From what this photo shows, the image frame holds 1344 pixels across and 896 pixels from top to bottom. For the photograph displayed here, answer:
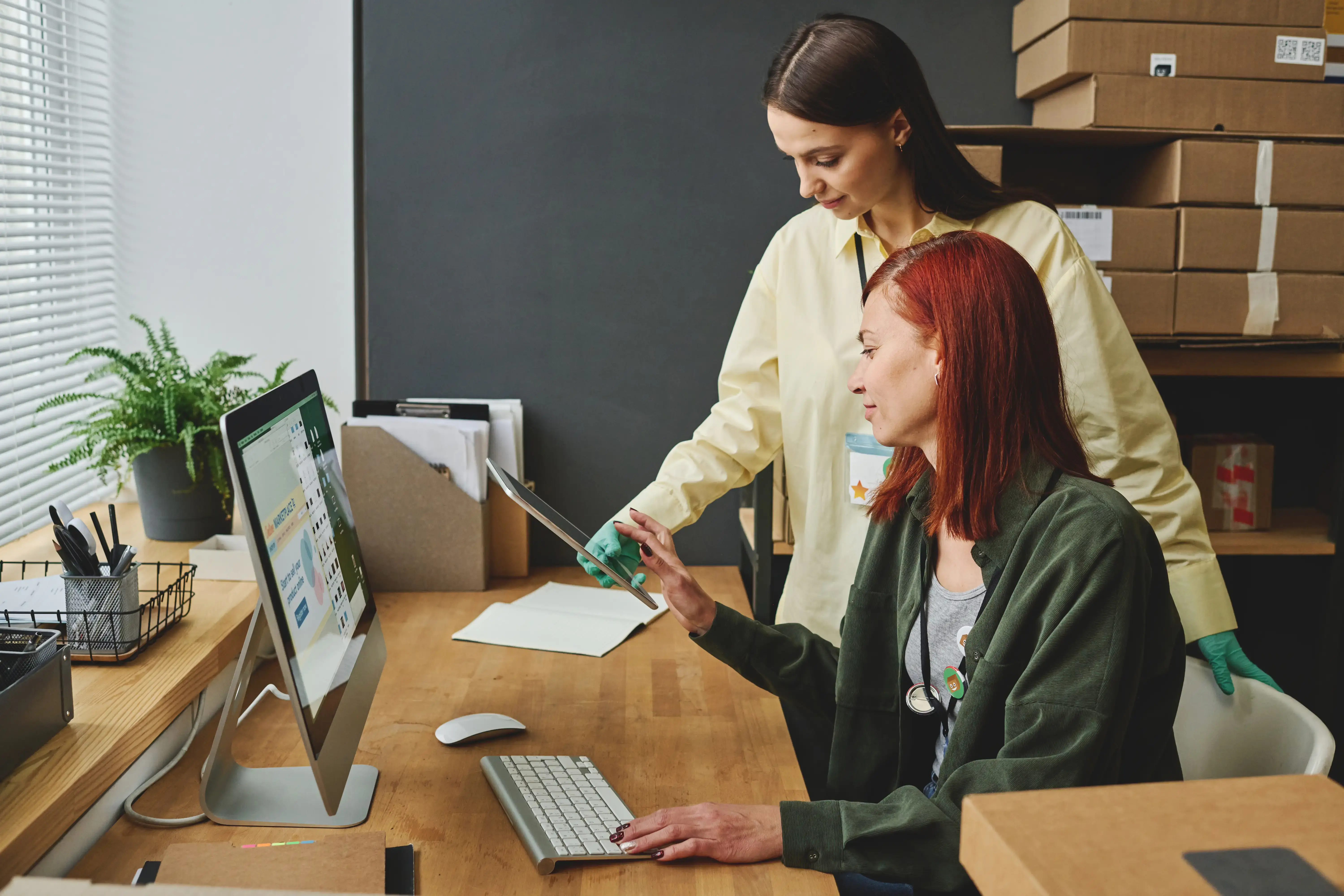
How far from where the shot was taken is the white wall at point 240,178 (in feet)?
7.14

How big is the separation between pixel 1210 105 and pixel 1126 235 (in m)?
0.31

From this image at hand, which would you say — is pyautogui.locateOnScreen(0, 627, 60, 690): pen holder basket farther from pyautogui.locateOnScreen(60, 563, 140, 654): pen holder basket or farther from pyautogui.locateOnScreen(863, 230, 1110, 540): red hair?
pyautogui.locateOnScreen(863, 230, 1110, 540): red hair

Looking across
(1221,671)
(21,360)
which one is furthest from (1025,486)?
(21,360)

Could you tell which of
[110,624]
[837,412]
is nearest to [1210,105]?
[837,412]

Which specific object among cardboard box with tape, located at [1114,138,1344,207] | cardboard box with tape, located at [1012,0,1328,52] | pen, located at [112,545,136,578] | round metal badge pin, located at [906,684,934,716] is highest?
cardboard box with tape, located at [1012,0,1328,52]

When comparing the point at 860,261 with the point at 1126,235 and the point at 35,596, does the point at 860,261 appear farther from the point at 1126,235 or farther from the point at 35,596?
the point at 35,596

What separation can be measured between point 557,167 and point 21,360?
1113 mm

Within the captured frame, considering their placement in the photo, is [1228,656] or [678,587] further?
[1228,656]

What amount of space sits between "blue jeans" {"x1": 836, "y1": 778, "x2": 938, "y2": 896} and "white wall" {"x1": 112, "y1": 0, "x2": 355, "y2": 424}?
1.51m

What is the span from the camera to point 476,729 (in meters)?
1.39

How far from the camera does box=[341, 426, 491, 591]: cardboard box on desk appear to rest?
2.01 m

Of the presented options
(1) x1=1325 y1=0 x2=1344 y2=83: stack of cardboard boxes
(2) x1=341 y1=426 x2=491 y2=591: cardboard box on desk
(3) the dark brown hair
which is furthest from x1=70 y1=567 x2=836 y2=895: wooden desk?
(1) x1=1325 y1=0 x2=1344 y2=83: stack of cardboard boxes

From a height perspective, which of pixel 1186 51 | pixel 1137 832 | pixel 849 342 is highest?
pixel 1186 51

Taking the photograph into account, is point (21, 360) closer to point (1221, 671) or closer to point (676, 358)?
point (676, 358)
